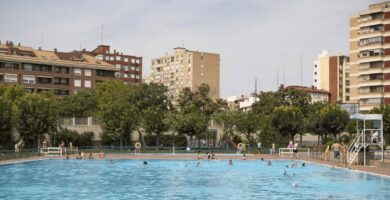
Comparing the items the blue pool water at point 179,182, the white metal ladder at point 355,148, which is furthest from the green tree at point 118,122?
the white metal ladder at point 355,148

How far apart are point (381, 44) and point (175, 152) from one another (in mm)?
54350

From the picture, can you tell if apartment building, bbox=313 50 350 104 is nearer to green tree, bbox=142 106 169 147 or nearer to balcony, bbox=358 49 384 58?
balcony, bbox=358 49 384 58

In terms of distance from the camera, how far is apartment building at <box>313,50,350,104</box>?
167625mm

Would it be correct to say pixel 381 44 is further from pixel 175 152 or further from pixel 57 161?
pixel 57 161

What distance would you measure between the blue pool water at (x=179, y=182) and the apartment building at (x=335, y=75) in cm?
12069

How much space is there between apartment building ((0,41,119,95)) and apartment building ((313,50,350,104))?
66.6 m

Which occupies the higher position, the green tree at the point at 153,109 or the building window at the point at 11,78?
the building window at the point at 11,78

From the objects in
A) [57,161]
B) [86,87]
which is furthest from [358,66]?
[57,161]

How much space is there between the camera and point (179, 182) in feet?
121

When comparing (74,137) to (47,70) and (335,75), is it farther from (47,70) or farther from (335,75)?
(335,75)

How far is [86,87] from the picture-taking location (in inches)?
5399

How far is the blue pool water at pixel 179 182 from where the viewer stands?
2984cm

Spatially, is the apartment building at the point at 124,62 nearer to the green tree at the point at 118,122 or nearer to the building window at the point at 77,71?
the building window at the point at 77,71

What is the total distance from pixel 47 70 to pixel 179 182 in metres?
98.8
